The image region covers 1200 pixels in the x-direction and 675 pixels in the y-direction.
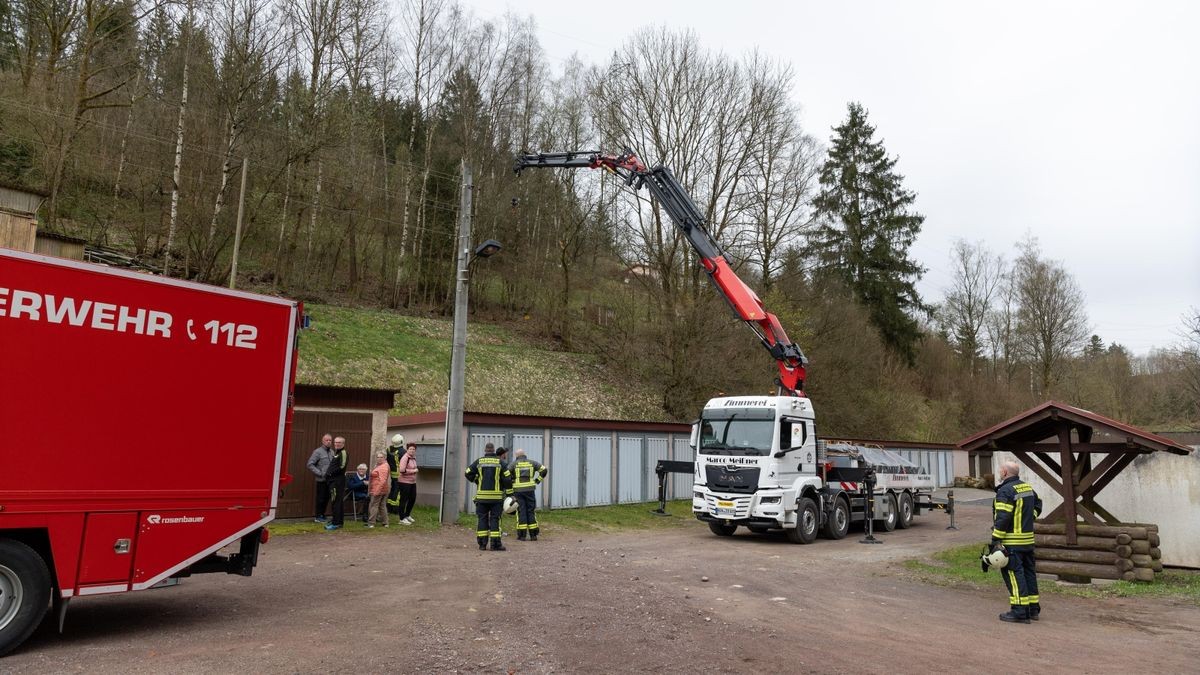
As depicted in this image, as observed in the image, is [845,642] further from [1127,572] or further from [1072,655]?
[1127,572]

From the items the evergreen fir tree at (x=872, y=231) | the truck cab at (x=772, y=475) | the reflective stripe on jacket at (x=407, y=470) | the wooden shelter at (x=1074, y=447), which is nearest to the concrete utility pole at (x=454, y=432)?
the reflective stripe on jacket at (x=407, y=470)

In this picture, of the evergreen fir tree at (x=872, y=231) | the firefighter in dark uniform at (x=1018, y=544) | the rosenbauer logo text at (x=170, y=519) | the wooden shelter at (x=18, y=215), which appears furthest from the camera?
the evergreen fir tree at (x=872, y=231)

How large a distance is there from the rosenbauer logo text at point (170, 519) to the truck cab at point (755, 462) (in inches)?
425

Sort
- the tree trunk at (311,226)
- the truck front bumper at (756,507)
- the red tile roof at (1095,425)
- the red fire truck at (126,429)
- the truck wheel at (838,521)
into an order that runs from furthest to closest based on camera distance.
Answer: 1. the tree trunk at (311,226)
2. the truck wheel at (838,521)
3. the truck front bumper at (756,507)
4. the red tile roof at (1095,425)
5. the red fire truck at (126,429)

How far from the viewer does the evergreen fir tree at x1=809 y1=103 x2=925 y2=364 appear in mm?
42188

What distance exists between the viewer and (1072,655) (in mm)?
7074

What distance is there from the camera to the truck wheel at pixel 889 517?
1922cm

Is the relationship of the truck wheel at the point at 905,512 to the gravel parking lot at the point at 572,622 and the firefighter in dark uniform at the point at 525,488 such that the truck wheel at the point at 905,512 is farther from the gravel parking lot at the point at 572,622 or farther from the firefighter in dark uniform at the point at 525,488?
the firefighter in dark uniform at the point at 525,488

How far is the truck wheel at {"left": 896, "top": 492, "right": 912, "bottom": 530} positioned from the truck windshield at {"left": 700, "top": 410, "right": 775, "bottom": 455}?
6.65 m

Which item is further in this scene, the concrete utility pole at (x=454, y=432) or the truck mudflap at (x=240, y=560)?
the concrete utility pole at (x=454, y=432)

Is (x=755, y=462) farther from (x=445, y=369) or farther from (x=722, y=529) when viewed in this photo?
(x=445, y=369)

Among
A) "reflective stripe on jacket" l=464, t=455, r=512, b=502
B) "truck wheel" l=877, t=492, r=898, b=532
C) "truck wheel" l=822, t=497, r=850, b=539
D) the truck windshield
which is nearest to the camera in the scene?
"reflective stripe on jacket" l=464, t=455, r=512, b=502

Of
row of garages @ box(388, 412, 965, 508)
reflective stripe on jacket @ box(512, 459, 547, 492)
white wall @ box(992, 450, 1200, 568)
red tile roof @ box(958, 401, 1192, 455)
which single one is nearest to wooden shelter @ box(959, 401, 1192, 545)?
red tile roof @ box(958, 401, 1192, 455)

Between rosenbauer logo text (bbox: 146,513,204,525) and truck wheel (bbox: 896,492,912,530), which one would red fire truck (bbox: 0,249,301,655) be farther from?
truck wheel (bbox: 896,492,912,530)
